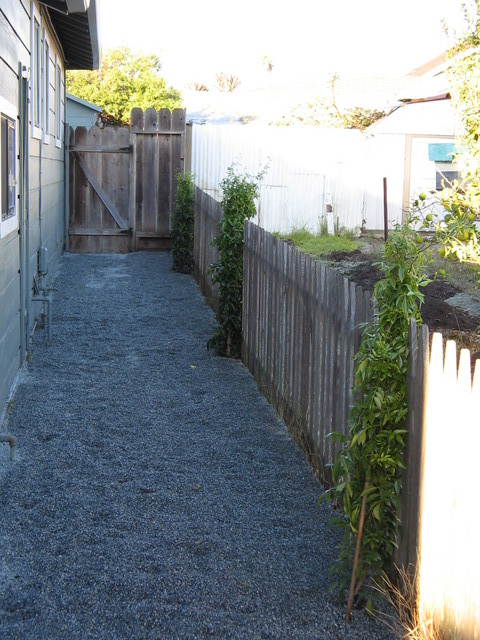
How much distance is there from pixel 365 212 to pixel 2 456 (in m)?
14.4

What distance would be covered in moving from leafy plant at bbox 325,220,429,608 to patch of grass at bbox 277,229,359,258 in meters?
11.5

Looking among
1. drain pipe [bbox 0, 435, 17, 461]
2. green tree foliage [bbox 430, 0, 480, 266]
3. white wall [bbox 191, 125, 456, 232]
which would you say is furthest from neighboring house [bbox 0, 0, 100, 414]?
white wall [bbox 191, 125, 456, 232]

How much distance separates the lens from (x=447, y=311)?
30.6 ft

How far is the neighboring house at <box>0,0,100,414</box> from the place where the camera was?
5.97m

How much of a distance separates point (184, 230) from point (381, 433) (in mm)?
10207

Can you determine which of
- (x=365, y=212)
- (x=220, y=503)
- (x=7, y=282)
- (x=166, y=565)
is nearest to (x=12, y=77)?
(x=7, y=282)

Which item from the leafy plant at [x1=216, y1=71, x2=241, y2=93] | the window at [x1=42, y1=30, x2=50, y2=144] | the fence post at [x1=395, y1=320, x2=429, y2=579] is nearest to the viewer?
the fence post at [x1=395, y1=320, x2=429, y2=579]

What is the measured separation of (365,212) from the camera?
61.1 ft

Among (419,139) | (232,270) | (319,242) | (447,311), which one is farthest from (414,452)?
(419,139)

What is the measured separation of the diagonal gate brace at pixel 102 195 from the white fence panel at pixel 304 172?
5.98 ft

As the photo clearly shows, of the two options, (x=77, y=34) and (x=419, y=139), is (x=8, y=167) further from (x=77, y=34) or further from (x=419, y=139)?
(x=419, y=139)

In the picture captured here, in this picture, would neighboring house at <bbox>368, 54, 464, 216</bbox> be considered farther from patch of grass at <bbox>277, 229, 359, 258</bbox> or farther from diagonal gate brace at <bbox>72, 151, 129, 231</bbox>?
diagonal gate brace at <bbox>72, 151, 129, 231</bbox>

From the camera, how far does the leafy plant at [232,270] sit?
8.05 meters

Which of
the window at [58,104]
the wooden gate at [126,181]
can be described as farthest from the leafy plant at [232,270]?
the wooden gate at [126,181]
